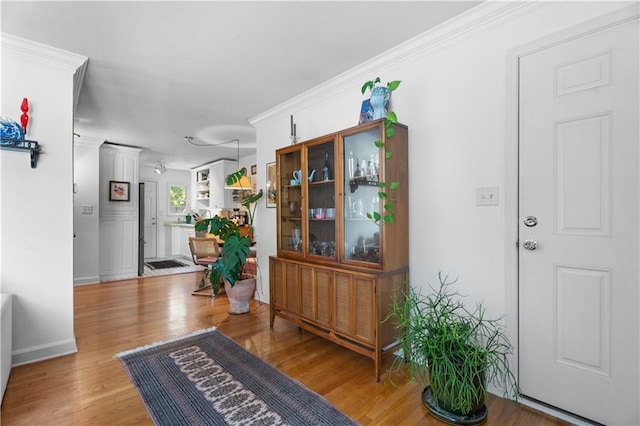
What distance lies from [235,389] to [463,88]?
247cm

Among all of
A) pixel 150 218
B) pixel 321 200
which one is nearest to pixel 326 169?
pixel 321 200

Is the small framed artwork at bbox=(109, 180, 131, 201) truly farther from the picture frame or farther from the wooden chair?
the picture frame

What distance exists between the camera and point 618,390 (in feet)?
4.90

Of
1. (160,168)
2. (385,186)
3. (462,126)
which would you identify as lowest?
(385,186)

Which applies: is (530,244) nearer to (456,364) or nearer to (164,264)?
(456,364)

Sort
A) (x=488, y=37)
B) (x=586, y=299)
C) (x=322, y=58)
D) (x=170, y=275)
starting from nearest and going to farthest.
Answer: (x=586, y=299) → (x=488, y=37) → (x=322, y=58) → (x=170, y=275)

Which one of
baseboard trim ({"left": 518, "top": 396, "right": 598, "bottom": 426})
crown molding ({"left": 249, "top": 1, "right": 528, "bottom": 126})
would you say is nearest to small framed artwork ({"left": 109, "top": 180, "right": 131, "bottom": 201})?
crown molding ({"left": 249, "top": 1, "right": 528, "bottom": 126})

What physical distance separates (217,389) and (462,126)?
7.70 ft

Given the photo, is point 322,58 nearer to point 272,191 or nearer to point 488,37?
point 488,37

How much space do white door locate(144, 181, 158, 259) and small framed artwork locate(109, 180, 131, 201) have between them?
7.87 ft

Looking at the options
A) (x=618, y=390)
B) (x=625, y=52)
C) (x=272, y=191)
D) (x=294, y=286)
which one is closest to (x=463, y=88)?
(x=625, y=52)

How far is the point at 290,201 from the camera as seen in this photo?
3.01 meters

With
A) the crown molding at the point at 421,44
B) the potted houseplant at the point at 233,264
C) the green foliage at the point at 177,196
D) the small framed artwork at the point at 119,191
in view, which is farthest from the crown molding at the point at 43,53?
the green foliage at the point at 177,196

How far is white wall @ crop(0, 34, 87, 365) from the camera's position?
2234 millimetres
